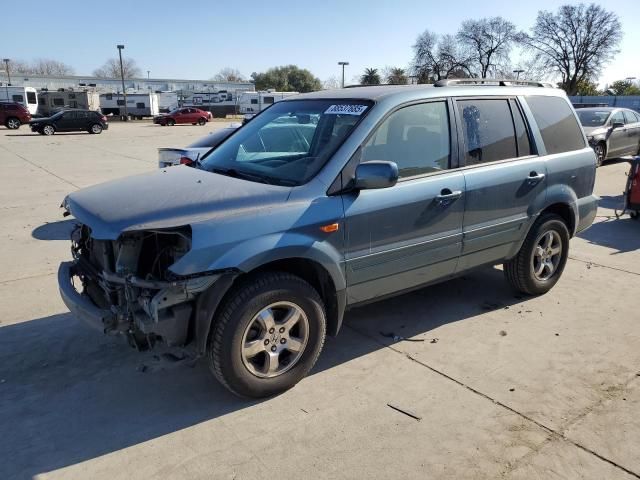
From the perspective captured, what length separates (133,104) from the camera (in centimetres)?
5438

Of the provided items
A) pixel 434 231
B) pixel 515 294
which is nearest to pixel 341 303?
pixel 434 231

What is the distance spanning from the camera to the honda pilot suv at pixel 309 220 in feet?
9.95

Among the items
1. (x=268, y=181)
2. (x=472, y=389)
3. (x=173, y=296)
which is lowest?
(x=472, y=389)

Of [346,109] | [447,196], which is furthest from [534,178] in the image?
[346,109]

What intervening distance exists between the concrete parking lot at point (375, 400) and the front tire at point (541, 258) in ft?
0.58

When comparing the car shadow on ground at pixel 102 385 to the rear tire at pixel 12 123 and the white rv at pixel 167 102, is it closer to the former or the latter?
the rear tire at pixel 12 123

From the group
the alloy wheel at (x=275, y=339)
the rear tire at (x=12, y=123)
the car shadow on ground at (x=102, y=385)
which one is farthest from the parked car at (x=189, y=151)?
the rear tire at (x=12, y=123)

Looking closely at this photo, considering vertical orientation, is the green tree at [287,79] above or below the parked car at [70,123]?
above

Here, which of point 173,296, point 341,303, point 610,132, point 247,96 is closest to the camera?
point 173,296

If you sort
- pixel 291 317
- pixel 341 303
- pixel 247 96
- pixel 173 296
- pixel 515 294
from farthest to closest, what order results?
pixel 247 96 < pixel 515 294 < pixel 341 303 < pixel 291 317 < pixel 173 296

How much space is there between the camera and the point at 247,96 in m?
60.7

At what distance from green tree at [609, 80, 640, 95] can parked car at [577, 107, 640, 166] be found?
195ft

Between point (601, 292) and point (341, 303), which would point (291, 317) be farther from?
point (601, 292)

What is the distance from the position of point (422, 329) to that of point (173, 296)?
228 centimetres
